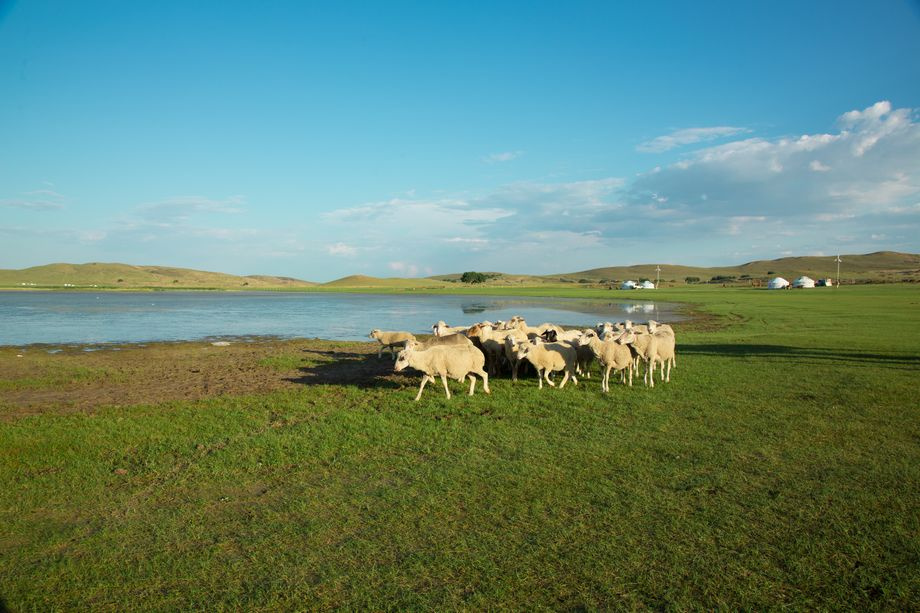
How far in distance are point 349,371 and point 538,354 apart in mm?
6927

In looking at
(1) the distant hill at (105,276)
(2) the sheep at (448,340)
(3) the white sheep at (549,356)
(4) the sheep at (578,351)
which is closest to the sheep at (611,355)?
(3) the white sheep at (549,356)

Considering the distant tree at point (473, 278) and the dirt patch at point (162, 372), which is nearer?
the dirt patch at point (162, 372)

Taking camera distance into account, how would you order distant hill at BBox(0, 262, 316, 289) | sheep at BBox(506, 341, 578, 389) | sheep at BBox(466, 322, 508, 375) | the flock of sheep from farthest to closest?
distant hill at BBox(0, 262, 316, 289) < sheep at BBox(466, 322, 508, 375) < sheep at BBox(506, 341, 578, 389) < the flock of sheep

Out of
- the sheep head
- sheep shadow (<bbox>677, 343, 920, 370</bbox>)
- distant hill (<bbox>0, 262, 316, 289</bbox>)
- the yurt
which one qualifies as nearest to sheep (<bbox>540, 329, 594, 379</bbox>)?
the sheep head

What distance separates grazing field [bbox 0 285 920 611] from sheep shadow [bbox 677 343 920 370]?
378cm

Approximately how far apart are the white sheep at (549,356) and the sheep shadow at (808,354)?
8.10 meters

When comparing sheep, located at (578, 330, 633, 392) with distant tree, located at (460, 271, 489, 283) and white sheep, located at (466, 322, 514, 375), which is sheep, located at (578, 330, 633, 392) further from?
distant tree, located at (460, 271, 489, 283)

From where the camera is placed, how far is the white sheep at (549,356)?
45.4 feet

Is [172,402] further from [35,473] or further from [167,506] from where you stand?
[167,506]

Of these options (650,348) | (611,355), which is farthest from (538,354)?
(650,348)

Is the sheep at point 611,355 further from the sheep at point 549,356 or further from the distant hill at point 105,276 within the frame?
the distant hill at point 105,276

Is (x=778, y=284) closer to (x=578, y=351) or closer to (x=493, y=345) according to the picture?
(x=578, y=351)

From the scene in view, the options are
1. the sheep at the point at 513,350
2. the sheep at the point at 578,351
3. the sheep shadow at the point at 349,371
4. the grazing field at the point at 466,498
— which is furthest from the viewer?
the sheep shadow at the point at 349,371

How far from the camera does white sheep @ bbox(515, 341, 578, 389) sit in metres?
Answer: 13.9
